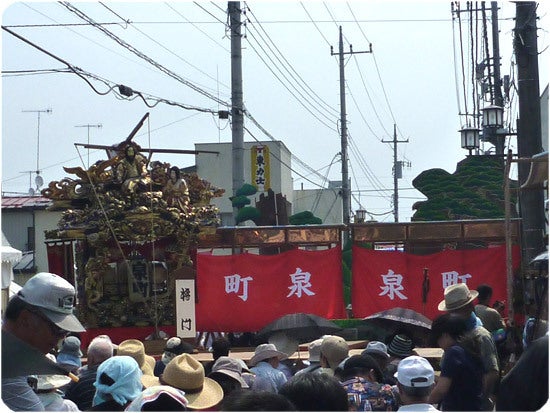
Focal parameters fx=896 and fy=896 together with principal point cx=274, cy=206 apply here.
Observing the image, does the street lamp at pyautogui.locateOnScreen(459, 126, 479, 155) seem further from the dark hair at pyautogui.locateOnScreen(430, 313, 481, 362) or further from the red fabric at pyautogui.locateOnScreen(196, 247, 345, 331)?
the dark hair at pyautogui.locateOnScreen(430, 313, 481, 362)

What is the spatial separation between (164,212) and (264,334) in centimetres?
341

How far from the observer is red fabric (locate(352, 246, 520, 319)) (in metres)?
17.5

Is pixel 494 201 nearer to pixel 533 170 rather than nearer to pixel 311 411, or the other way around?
pixel 533 170

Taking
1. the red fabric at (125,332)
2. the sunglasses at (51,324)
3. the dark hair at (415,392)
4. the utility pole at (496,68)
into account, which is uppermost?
the utility pole at (496,68)

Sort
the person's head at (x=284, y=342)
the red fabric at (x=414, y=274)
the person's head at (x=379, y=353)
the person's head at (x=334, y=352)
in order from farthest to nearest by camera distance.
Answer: the red fabric at (x=414, y=274) → the person's head at (x=284, y=342) → the person's head at (x=379, y=353) → the person's head at (x=334, y=352)

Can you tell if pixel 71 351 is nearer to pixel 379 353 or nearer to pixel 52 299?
pixel 379 353

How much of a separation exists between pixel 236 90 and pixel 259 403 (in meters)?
16.2

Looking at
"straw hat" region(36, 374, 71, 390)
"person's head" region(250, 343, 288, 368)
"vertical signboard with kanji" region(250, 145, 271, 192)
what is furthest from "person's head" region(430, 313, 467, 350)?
"vertical signboard with kanji" region(250, 145, 271, 192)

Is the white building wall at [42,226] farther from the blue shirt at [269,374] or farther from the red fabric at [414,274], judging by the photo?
the blue shirt at [269,374]

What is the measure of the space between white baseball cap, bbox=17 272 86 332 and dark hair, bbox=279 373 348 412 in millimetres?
1139

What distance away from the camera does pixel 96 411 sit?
5.16 meters

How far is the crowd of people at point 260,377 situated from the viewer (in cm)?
438

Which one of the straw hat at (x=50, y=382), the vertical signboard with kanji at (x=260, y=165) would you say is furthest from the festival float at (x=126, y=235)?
the vertical signboard with kanji at (x=260, y=165)

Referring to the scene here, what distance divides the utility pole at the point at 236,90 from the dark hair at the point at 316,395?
15.1 meters
